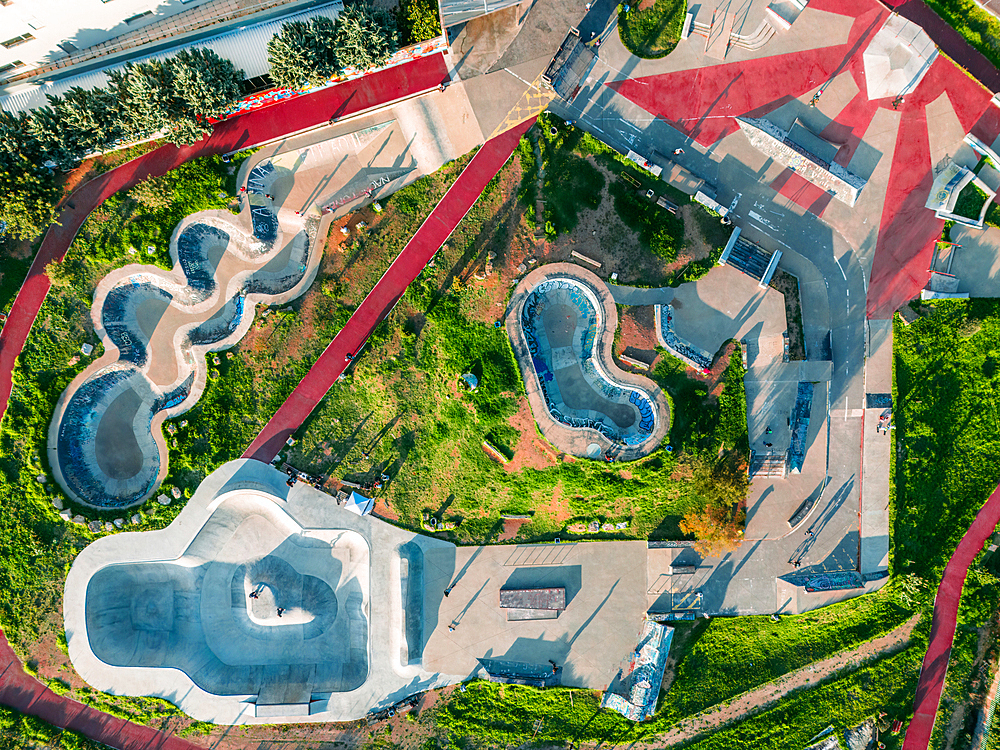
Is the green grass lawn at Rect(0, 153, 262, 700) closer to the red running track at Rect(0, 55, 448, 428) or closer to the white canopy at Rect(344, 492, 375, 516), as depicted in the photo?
the red running track at Rect(0, 55, 448, 428)

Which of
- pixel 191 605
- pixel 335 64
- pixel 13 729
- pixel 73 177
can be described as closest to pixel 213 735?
pixel 191 605

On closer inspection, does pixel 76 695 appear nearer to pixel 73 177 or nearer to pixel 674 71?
pixel 73 177

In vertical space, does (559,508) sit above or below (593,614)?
above

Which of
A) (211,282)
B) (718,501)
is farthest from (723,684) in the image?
(211,282)

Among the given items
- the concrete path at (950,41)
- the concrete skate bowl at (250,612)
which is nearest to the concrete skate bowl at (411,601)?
the concrete skate bowl at (250,612)

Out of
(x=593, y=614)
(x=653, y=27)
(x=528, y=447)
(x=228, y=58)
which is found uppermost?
(x=653, y=27)

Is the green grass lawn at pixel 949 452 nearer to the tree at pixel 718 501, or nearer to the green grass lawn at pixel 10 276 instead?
the tree at pixel 718 501

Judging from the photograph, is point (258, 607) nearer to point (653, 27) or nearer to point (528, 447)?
point (528, 447)
